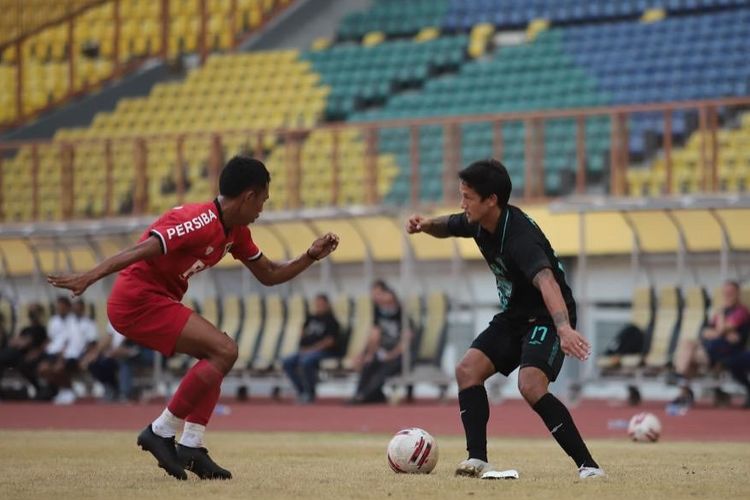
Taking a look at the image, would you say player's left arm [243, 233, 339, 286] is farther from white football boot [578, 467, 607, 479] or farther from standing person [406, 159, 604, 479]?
white football boot [578, 467, 607, 479]

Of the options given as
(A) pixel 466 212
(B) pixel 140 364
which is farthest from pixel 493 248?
(B) pixel 140 364

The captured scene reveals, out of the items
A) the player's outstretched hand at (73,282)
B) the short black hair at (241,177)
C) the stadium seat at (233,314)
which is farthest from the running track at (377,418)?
the player's outstretched hand at (73,282)

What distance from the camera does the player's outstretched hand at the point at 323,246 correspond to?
10.4 m

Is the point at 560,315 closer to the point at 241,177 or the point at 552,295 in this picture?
the point at 552,295

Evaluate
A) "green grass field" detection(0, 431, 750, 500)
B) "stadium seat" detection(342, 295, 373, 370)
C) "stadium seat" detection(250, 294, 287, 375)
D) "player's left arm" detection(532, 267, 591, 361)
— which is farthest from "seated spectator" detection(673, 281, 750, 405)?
"player's left arm" detection(532, 267, 591, 361)

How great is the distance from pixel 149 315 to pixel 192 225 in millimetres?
681

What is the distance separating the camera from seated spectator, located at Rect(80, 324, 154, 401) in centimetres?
2539

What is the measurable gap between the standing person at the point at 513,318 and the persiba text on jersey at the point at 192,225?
1.46m

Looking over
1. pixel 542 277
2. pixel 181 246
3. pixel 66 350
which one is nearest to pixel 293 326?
pixel 66 350

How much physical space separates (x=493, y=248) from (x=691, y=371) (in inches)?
480

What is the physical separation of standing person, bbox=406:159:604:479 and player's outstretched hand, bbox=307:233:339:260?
62cm

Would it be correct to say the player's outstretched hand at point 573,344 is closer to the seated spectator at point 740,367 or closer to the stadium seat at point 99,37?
the seated spectator at point 740,367

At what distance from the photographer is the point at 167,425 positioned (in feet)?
32.4

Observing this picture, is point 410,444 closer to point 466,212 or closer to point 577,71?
point 466,212
